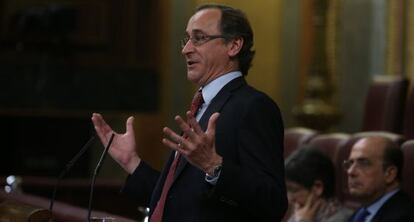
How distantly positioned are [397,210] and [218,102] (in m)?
1.41

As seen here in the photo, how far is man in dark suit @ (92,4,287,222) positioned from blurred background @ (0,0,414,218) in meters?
5.53

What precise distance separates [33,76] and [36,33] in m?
0.36

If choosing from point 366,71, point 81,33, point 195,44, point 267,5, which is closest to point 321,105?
point 366,71

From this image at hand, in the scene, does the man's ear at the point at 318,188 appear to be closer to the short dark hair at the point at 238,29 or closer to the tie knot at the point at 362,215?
the tie knot at the point at 362,215

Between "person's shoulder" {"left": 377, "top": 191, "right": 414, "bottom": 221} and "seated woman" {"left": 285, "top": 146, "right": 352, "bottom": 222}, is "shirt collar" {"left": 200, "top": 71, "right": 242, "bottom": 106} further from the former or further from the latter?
"seated woman" {"left": 285, "top": 146, "right": 352, "bottom": 222}

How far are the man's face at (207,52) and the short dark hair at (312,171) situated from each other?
1.73 metres

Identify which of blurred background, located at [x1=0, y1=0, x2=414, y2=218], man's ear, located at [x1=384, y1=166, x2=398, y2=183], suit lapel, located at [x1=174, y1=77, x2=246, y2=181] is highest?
suit lapel, located at [x1=174, y1=77, x2=246, y2=181]

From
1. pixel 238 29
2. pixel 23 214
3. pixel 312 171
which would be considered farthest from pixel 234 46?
pixel 312 171

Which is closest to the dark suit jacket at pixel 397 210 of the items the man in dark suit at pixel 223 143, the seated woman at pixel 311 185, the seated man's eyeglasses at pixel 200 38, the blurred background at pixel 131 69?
the seated woman at pixel 311 185

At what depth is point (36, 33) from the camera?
8523 millimetres

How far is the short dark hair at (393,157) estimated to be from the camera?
13.0 feet

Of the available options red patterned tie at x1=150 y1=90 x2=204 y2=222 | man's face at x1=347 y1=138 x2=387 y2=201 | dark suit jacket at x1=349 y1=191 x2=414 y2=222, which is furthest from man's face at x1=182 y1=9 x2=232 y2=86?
man's face at x1=347 y1=138 x2=387 y2=201

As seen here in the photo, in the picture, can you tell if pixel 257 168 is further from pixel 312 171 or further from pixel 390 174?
pixel 312 171

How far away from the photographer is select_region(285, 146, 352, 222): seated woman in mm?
4219
